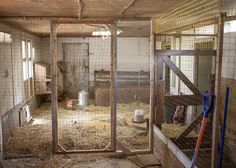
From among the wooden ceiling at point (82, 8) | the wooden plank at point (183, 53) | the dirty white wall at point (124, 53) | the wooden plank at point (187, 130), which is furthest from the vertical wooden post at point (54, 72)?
the dirty white wall at point (124, 53)

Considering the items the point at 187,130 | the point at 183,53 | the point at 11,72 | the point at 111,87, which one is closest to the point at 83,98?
the point at 11,72

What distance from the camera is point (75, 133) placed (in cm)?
610

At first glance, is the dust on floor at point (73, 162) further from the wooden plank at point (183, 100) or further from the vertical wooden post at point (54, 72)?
the wooden plank at point (183, 100)

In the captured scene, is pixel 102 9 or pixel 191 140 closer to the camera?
pixel 102 9

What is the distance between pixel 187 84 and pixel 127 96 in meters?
5.81

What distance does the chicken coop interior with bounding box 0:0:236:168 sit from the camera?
11.8 feet

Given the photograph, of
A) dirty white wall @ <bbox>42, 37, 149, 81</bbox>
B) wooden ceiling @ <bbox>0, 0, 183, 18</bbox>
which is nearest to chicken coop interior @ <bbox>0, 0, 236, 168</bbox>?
wooden ceiling @ <bbox>0, 0, 183, 18</bbox>

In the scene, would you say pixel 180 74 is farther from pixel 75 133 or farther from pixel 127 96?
pixel 127 96

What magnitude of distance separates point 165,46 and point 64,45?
429cm

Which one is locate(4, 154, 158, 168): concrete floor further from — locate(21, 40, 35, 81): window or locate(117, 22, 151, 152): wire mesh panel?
locate(21, 40, 35, 81): window

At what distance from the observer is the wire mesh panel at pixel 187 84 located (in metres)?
4.34

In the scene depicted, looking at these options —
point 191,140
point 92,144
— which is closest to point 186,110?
point 191,140

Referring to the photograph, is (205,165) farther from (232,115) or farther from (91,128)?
(91,128)

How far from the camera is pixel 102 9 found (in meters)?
3.85
